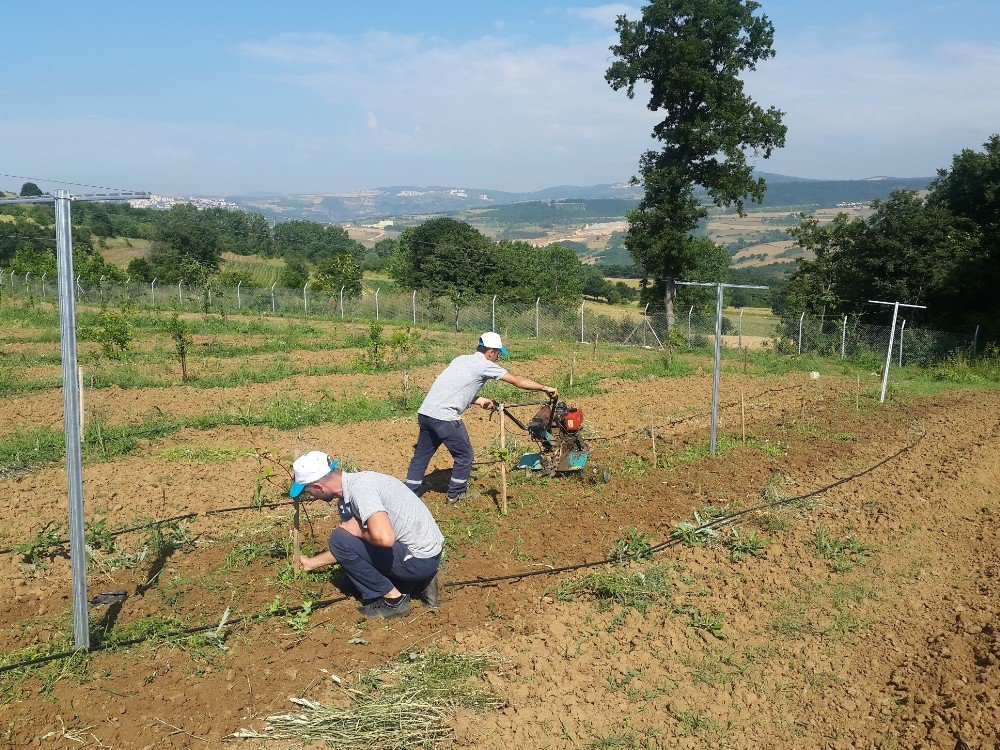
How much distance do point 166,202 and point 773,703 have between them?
4.96m

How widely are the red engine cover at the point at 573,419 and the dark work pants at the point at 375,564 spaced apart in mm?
3163

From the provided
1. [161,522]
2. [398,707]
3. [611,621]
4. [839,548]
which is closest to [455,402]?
[611,621]

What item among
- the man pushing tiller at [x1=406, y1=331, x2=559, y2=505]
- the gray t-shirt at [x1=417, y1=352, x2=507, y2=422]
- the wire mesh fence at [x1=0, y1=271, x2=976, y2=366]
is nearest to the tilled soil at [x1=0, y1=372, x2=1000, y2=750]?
the man pushing tiller at [x1=406, y1=331, x2=559, y2=505]

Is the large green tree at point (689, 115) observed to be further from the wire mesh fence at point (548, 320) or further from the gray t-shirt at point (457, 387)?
the gray t-shirt at point (457, 387)

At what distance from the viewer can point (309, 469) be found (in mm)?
4992

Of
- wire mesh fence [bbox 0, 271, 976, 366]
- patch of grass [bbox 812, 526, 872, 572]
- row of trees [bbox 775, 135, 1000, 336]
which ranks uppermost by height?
row of trees [bbox 775, 135, 1000, 336]

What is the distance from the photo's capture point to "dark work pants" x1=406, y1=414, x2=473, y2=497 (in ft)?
24.3

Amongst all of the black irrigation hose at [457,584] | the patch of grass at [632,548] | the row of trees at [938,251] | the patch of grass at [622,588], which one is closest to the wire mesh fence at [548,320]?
the row of trees at [938,251]

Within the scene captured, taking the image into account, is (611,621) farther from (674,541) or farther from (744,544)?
(744,544)

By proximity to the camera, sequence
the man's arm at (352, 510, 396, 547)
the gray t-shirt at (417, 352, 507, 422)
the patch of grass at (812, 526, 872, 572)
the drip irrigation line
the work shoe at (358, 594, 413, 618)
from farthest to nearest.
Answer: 1. the gray t-shirt at (417, 352, 507, 422)
2. the patch of grass at (812, 526, 872, 572)
3. the drip irrigation line
4. the work shoe at (358, 594, 413, 618)
5. the man's arm at (352, 510, 396, 547)

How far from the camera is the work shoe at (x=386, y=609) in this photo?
18.2 feet

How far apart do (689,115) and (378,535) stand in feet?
86.8

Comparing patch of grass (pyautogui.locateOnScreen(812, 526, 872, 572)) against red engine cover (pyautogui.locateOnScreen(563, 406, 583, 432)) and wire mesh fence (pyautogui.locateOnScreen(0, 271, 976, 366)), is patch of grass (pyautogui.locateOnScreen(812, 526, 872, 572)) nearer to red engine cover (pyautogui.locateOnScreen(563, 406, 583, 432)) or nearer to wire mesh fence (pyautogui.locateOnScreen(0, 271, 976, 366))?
red engine cover (pyautogui.locateOnScreen(563, 406, 583, 432))

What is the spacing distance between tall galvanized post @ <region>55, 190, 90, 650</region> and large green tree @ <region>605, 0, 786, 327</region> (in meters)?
24.8
